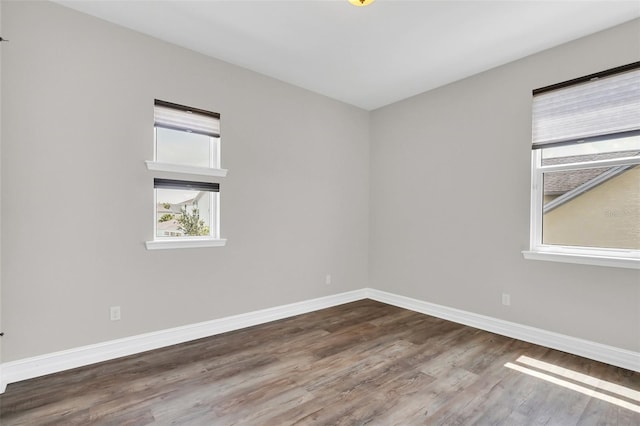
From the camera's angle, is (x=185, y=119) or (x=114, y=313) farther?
(x=185, y=119)

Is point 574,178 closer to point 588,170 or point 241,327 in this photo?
point 588,170

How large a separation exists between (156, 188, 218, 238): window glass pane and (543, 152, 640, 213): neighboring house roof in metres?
3.32

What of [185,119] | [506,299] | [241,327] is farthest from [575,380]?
[185,119]

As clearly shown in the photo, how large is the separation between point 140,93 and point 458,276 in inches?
149

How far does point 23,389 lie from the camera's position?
84.2 inches

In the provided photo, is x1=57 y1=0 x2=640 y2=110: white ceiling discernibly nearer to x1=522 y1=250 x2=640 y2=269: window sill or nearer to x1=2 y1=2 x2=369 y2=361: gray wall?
x1=2 y1=2 x2=369 y2=361: gray wall

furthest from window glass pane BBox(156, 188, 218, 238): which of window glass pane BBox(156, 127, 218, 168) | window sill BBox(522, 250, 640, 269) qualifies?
window sill BBox(522, 250, 640, 269)

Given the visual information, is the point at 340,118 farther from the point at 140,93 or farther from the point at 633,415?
the point at 633,415

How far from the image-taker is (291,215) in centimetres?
384

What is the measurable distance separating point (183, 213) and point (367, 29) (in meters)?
2.40

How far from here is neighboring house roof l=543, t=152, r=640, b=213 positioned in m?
2.70

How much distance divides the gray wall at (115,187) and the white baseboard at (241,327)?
0.07m

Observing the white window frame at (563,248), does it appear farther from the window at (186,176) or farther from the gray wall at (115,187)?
the window at (186,176)

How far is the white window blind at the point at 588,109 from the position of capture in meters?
2.56
